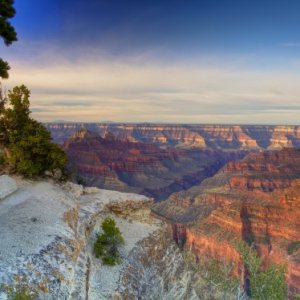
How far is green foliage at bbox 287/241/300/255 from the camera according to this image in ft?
320

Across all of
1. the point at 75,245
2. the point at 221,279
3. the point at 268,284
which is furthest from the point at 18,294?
the point at 221,279

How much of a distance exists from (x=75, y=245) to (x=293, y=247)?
88887mm

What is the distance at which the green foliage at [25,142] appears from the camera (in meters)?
34.8

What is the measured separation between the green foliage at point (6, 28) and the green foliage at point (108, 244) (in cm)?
1420

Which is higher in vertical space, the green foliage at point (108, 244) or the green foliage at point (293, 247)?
the green foliage at point (108, 244)

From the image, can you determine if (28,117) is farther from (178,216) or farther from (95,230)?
(178,216)

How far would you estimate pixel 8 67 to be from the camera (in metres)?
31.2

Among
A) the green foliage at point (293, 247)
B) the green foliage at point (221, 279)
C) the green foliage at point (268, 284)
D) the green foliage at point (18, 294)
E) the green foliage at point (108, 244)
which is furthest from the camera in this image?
the green foliage at point (293, 247)

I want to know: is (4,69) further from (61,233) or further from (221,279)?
(221,279)

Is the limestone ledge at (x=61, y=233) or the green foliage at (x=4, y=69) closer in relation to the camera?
the limestone ledge at (x=61, y=233)

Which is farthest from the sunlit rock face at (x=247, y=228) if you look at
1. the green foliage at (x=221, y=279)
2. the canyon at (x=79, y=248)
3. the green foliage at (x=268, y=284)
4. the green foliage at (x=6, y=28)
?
the green foliage at (x=6, y=28)

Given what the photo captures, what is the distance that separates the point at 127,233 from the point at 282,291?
12.1 metres

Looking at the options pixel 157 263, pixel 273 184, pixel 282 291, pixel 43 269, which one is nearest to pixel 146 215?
→ pixel 157 263

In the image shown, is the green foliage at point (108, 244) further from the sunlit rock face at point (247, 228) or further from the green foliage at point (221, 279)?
the sunlit rock face at point (247, 228)
